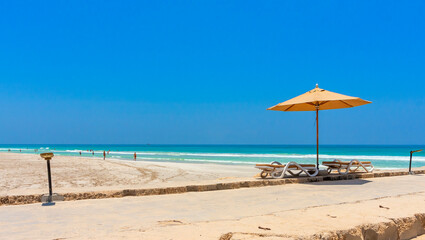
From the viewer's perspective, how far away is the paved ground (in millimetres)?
2959

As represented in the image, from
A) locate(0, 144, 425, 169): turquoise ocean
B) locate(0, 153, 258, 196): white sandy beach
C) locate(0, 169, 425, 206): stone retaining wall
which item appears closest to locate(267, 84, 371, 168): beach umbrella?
locate(0, 169, 425, 206): stone retaining wall

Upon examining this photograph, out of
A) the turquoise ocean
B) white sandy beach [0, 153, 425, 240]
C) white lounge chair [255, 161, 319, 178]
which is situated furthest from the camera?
the turquoise ocean

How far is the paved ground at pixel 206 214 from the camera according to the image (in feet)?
9.71

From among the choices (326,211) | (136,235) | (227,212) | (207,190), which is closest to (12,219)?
(136,235)

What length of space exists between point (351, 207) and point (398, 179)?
4.57 meters

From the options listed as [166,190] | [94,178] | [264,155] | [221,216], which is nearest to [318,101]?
[166,190]

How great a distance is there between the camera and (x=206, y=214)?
3996mm

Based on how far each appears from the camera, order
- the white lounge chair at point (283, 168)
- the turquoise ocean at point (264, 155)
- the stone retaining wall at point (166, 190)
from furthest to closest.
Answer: the turquoise ocean at point (264, 155), the white lounge chair at point (283, 168), the stone retaining wall at point (166, 190)

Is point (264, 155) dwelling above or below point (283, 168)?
below

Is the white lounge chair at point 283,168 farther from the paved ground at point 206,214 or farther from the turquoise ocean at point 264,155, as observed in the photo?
the turquoise ocean at point 264,155

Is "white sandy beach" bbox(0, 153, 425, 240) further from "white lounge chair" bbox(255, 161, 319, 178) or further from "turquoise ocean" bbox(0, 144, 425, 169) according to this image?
"turquoise ocean" bbox(0, 144, 425, 169)

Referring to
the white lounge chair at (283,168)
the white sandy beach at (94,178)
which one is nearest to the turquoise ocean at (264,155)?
the white sandy beach at (94,178)

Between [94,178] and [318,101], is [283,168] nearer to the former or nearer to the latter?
[318,101]

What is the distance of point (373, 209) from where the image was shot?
380cm
